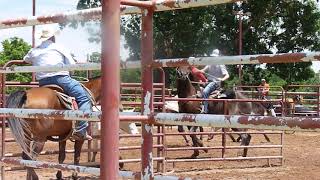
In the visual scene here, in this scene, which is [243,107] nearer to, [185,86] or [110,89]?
[185,86]

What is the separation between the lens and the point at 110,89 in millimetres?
2006

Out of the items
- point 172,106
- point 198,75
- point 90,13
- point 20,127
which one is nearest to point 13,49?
point 172,106

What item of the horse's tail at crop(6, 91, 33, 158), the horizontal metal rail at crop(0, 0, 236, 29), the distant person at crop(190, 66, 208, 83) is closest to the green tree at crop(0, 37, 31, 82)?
the distant person at crop(190, 66, 208, 83)

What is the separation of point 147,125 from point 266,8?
3869 cm

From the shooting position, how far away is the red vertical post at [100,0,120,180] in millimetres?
1991

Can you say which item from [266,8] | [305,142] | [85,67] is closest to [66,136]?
[85,67]

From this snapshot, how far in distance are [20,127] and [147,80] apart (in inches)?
122

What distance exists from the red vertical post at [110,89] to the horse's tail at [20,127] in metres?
3.27

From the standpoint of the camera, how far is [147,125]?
2830mm

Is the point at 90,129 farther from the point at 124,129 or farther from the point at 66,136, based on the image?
the point at 124,129

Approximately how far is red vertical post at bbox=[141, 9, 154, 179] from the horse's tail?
8.29ft

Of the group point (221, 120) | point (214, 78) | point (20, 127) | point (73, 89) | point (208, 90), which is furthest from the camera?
point (214, 78)

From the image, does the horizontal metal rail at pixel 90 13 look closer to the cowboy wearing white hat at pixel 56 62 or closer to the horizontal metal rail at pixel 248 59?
the horizontal metal rail at pixel 248 59

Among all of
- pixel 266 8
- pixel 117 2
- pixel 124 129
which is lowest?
pixel 124 129
